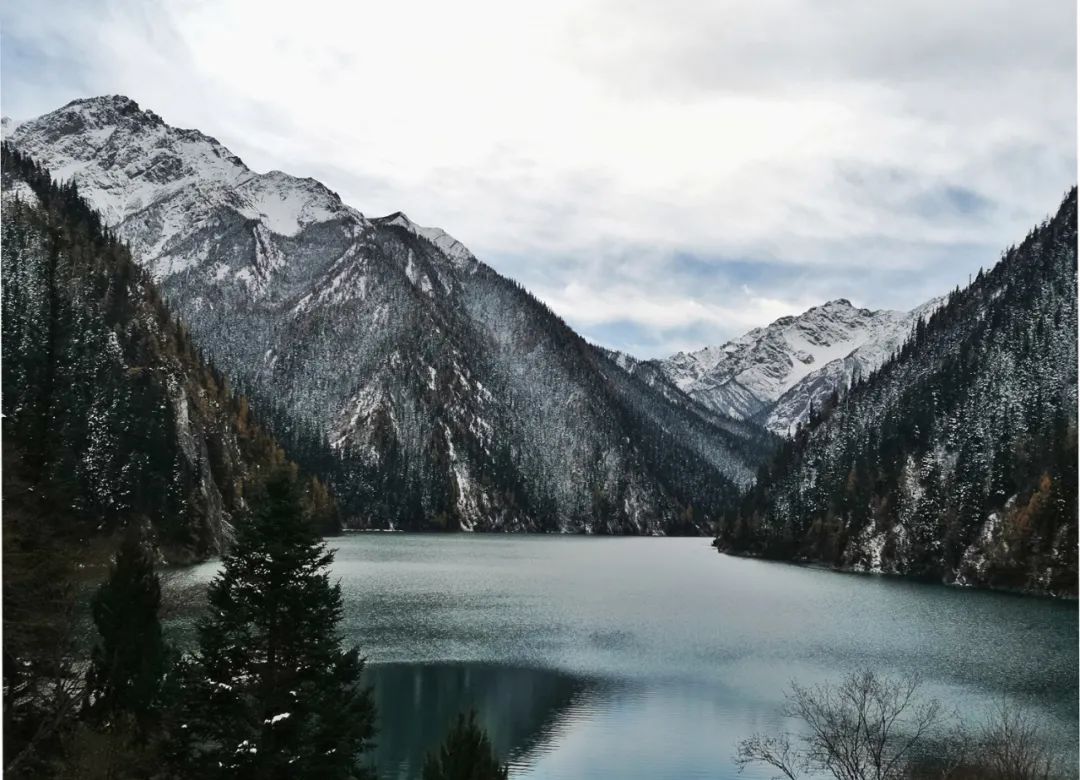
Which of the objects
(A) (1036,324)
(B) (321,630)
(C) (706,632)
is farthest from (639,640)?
(A) (1036,324)

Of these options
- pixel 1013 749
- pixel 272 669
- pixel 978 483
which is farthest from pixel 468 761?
pixel 978 483

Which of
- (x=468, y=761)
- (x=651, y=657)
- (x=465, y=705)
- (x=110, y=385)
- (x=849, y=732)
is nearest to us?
(x=468, y=761)

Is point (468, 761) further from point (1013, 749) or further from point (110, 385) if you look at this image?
point (110, 385)

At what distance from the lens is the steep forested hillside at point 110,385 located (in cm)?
11281

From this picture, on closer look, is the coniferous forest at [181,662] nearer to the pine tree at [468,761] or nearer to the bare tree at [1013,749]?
the pine tree at [468,761]

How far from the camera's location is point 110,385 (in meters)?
126

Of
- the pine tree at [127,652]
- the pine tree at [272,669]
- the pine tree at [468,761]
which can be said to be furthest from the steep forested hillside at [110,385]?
the pine tree at [468,761]

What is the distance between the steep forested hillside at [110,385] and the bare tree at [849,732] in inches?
2809

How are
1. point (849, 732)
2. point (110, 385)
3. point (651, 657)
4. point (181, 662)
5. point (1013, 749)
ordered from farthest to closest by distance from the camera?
point (110, 385) < point (651, 657) < point (849, 732) < point (1013, 749) < point (181, 662)

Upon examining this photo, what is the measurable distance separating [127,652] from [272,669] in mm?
12593

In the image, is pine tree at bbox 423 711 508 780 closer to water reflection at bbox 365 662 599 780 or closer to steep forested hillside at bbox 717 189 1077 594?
water reflection at bbox 365 662 599 780

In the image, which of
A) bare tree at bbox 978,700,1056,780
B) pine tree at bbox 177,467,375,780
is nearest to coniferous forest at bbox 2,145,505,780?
pine tree at bbox 177,467,375,780

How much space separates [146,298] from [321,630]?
532 feet

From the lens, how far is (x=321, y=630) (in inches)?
975
